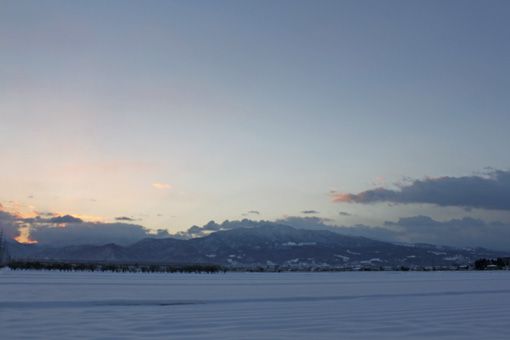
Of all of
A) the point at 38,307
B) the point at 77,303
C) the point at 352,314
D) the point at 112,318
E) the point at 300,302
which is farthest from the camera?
the point at 300,302

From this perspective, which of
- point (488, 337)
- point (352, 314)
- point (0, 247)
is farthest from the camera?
point (0, 247)

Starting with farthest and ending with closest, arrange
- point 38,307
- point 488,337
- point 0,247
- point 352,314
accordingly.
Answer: point 0,247 → point 38,307 → point 352,314 → point 488,337

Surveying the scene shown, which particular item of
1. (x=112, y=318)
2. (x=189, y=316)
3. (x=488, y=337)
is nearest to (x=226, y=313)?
(x=189, y=316)

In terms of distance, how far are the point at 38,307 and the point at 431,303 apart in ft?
58.4

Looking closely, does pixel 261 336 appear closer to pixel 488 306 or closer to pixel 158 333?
pixel 158 333

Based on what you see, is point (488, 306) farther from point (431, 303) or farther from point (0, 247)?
point (0, 247)

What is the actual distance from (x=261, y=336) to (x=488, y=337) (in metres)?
6.01

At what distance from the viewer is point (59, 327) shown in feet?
58.9

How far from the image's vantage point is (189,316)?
843 inches

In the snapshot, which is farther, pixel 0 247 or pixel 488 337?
pixel 0 247

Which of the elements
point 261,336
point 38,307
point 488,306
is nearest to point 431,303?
point 488,306

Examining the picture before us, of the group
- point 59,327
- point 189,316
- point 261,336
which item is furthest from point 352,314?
point 59,327

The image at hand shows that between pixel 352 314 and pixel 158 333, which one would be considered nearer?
pixel 158 333

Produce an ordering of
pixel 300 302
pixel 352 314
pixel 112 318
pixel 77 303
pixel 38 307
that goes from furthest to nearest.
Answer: pixel 300 302 → pixel 77 303 → pixel 38 307 → pixel 352 314 → pixel 112 318
